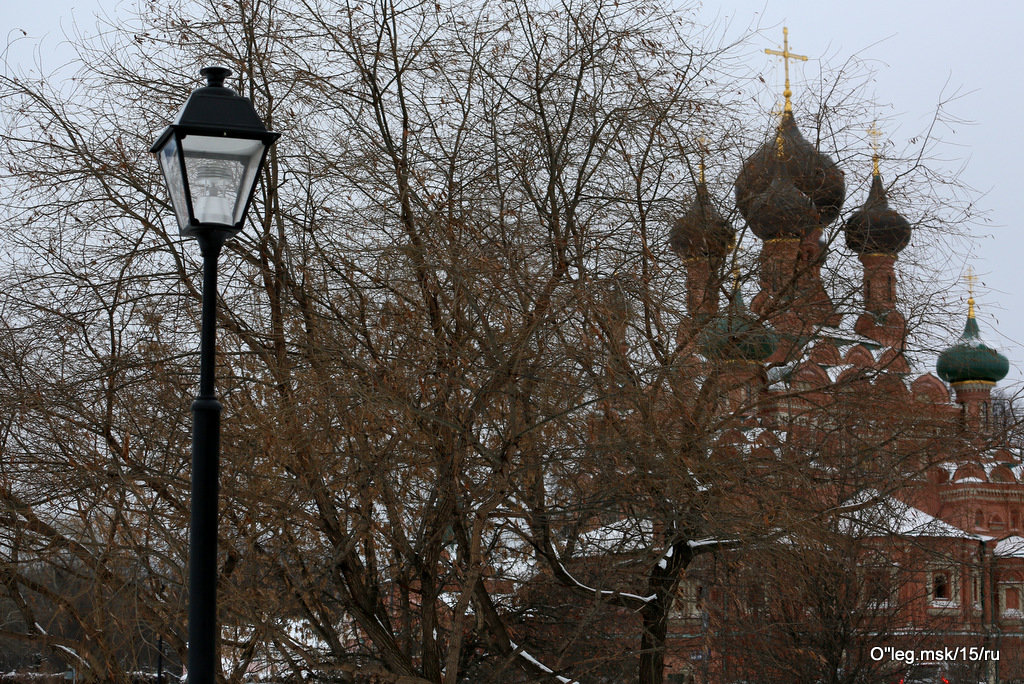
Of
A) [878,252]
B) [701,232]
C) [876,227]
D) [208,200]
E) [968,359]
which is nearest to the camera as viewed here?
[208,200]

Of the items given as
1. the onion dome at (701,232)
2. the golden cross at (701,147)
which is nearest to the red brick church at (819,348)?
the onion dome at (701,232)

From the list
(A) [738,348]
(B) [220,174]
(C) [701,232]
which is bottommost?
(B) [220,174]

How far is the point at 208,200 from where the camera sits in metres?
4.57

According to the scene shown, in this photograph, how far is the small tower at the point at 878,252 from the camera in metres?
11.4

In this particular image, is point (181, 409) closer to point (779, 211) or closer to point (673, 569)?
point (673, 569)

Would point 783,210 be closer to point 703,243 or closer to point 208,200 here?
point 703,243

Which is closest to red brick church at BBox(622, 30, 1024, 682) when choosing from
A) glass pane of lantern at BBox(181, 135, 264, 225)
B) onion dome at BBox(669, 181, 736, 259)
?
onion dome at BBox(669, 181, 736, 259)

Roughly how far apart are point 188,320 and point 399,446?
2.06 metres

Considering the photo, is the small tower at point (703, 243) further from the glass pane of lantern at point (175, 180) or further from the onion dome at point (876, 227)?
the glass pane of lantern at point (175, 180)

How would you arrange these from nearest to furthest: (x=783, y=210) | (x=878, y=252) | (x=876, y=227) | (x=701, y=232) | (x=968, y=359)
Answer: (x=968, y=359) → (x=701, y=232) → (x=878, y=252) → (x=783, y=210) → (x=876, y=227)

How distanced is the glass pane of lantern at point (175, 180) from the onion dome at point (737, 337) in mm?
5468

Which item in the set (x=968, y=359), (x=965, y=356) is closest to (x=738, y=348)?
(x=965, y=356)

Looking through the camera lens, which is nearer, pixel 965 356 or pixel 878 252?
pixel 965 356

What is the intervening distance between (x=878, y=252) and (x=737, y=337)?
7.87ft
